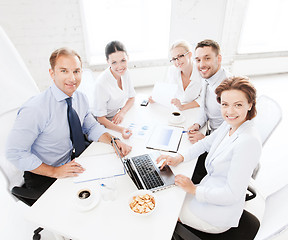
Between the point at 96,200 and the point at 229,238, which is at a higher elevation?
the point at 96,200

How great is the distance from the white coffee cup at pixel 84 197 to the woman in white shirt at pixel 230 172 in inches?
18.7

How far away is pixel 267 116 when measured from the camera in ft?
4.88

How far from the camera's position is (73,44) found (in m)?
3.46

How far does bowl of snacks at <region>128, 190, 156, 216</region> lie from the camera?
1023mm

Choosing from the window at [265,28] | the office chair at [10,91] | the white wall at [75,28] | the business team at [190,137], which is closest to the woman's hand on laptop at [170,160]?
the business team at [190,137]

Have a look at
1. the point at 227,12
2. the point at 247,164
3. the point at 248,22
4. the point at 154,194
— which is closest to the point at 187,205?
the point at 154,194

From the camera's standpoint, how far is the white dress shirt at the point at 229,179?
1051 mm

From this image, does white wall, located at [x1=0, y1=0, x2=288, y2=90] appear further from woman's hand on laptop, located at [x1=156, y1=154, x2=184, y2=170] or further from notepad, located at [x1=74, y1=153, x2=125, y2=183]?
woman's hand on laptop, located at [x1=156, y1=154, x2=184, y2=170]

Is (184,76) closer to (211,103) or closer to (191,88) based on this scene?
(191,88)

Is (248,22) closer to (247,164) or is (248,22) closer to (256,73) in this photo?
(256,73)

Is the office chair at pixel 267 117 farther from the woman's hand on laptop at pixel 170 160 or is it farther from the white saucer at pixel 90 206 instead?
the white saucer at pixel 90 206

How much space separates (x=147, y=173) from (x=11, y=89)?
1.26 meters

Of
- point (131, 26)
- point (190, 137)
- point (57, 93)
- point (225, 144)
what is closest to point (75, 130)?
point (57, 93)

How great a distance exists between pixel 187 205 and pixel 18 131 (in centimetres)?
106
